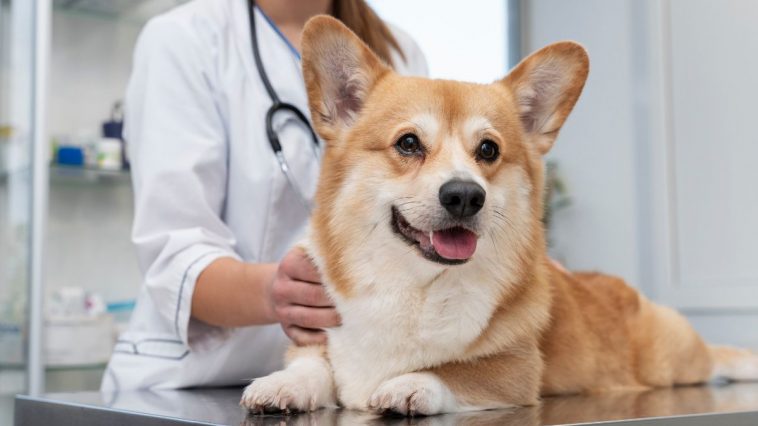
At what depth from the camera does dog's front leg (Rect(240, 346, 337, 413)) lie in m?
0.88

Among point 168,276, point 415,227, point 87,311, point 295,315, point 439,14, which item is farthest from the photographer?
point 439,14

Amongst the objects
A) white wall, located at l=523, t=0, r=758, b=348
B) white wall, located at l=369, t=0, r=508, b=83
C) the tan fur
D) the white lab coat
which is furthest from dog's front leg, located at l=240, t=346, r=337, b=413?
white wall, located at l=369, t=0, r=508, b=83

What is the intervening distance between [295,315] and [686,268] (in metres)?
2.19

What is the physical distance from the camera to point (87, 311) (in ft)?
8.00

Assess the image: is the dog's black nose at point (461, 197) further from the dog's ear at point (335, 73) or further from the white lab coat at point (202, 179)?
the white lab coat at point (202, 179)

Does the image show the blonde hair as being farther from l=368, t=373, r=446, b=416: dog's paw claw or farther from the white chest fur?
l=368, t=373, r=446, b=416: dog's paw claw

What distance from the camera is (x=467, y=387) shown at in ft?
3.03

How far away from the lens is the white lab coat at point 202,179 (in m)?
1.28

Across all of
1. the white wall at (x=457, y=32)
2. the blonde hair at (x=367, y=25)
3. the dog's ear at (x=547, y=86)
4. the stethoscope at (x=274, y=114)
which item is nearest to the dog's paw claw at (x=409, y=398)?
the dog's ear at (x=547, y=86)

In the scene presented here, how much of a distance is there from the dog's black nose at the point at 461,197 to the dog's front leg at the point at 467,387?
0.63 feet

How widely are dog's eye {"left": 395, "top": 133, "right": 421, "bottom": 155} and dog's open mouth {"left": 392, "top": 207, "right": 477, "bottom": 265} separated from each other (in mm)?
89

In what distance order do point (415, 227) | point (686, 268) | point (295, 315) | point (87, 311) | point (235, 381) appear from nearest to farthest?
1. point (415, 227)
2. point (295, 315)
3. point (235, 381)
4. point (87, 311)
5. point (686, 268)

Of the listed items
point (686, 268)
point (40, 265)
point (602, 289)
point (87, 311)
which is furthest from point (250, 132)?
point (686, 268)

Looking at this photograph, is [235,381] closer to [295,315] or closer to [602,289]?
[295,315]
